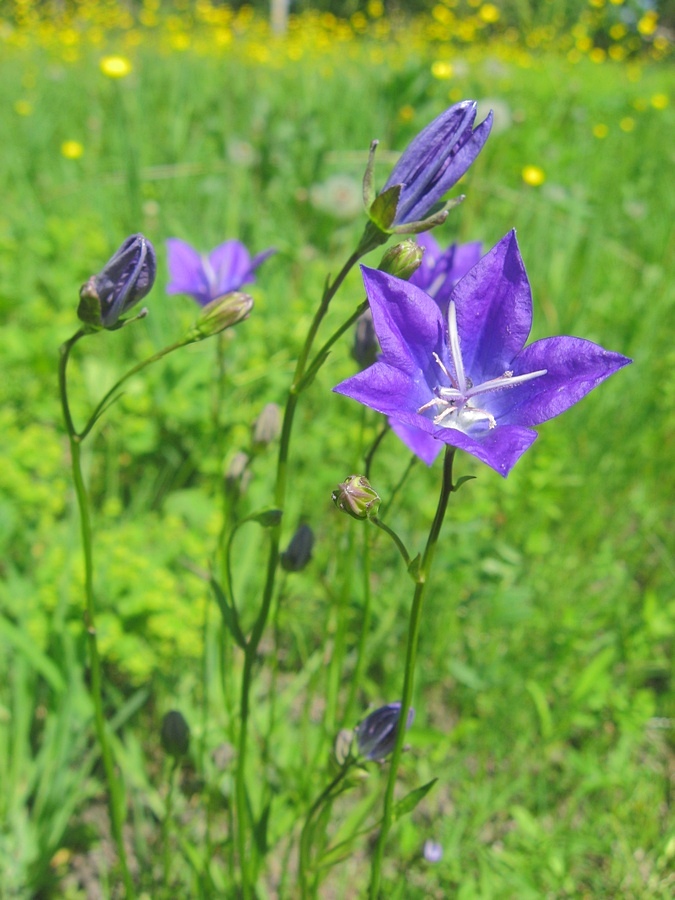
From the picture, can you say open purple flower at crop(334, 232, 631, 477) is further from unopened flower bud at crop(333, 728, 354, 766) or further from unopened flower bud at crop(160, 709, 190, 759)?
unopened flower bud at crop(160, 709, 190, 759)

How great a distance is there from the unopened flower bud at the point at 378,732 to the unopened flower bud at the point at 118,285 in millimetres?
617

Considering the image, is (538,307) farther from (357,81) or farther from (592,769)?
(357,81)

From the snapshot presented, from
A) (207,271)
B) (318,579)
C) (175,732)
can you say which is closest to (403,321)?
(175,732)

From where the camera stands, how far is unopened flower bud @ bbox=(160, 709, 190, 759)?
4.12ft

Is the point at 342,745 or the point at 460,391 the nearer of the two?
the point at 460,391

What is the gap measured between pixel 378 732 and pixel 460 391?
0.48m

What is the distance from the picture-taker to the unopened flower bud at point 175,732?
4.12 feet

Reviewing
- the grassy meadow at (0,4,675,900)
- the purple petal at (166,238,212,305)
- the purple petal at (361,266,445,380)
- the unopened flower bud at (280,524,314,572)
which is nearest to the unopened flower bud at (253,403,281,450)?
the grassy meadow at (0,4,675,900)

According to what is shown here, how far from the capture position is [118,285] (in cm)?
91

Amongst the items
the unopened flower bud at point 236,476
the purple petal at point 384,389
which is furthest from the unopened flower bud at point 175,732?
the purple petal at point 384,389

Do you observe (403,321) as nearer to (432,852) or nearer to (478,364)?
(478,364)

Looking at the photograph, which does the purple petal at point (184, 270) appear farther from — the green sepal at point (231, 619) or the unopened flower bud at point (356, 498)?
the unopened flower bud at point (356, 498)

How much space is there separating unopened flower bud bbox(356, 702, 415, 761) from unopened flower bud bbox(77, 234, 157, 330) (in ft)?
2.02

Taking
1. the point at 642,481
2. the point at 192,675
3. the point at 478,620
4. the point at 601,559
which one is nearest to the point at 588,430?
the point at 642,481
